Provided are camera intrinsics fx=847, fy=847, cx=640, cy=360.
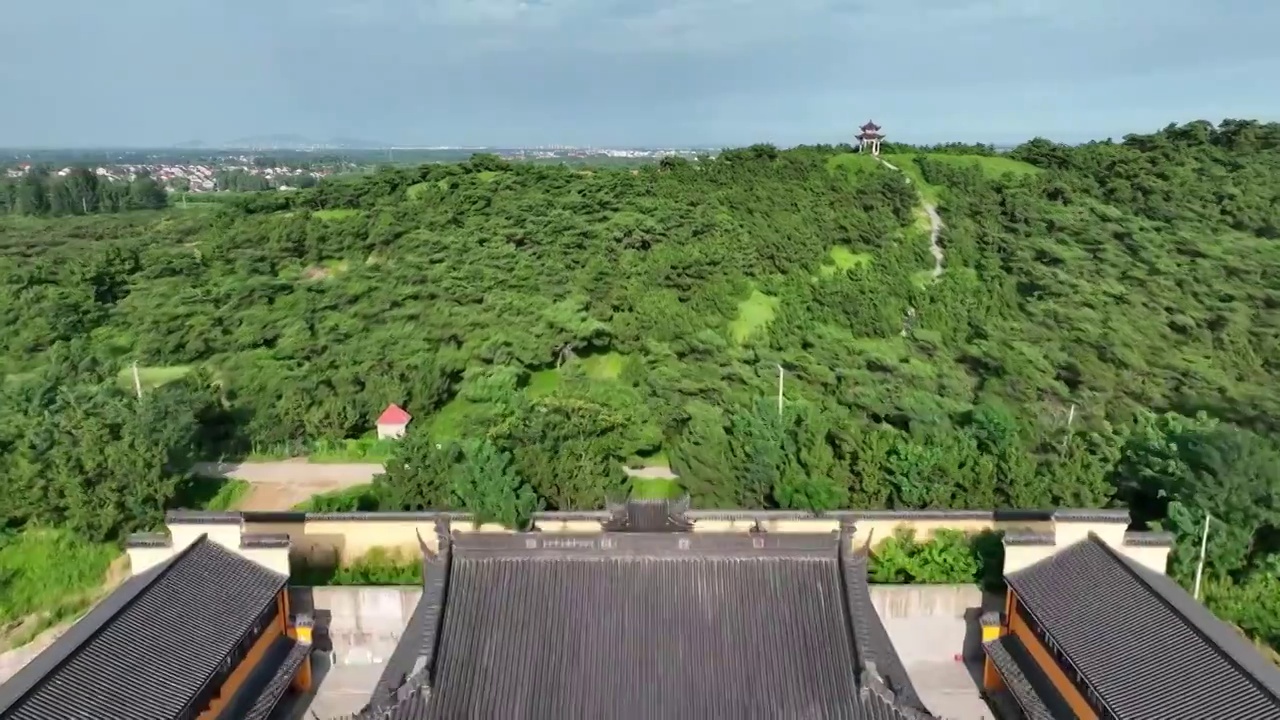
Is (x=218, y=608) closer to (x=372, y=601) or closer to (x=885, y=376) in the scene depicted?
(x=372, y=601)

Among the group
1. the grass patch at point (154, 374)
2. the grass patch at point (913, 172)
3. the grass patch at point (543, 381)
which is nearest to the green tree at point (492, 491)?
the grass patch at point (543, 381)

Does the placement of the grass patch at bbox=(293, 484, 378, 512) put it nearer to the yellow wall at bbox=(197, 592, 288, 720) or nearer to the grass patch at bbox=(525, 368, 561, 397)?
the yellow wall at bbox=(197, 592, 288, 720)

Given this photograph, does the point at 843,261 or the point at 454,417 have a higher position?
the point at 843,261

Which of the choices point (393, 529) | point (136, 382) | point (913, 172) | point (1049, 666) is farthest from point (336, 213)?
point (1049, 666)

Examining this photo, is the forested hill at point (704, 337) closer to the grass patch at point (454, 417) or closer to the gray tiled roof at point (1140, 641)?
the grass patch at point (454, 417)

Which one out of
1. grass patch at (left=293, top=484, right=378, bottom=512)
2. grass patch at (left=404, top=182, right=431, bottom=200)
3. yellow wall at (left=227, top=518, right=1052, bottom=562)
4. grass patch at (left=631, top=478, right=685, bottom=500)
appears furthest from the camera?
grass patch at (left=404, top=182, right=431, bottom=200)

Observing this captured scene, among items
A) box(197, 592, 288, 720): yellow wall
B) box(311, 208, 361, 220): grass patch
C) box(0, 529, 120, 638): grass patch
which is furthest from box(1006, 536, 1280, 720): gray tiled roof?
box(311, 208, 361, 220): grass patch

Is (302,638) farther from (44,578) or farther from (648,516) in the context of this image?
(44,578)
